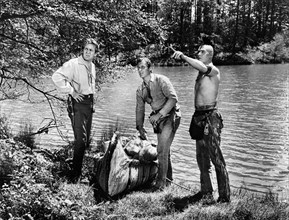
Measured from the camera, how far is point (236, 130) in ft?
39.7

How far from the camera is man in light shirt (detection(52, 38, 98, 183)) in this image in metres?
5.08

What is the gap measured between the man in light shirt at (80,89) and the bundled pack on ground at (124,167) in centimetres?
37

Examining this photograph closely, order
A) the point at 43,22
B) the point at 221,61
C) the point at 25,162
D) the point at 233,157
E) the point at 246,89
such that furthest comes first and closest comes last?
the point at 221,61 < the point at 246,89 < the point at 233,157 < the point at 43,22 < the point at 25,162

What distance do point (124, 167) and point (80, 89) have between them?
1181 mm

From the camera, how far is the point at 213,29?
62.2 metres

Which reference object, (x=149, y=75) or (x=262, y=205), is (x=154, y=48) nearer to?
(x=149, y=75)

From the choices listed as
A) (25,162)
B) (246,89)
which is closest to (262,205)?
(25,162)

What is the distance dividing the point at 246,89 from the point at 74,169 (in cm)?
1885

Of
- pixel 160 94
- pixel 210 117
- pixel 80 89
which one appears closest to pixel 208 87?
pixel 210 117

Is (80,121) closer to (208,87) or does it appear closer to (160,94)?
(160,94)

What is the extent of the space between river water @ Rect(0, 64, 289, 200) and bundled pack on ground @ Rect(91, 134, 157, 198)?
0.99 meters

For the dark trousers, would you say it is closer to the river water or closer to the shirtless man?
the river water

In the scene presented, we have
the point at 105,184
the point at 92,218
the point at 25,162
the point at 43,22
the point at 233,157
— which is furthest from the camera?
the point at 233,157

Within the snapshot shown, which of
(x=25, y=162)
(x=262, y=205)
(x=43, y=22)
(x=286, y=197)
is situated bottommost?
(x=286, y=197)
